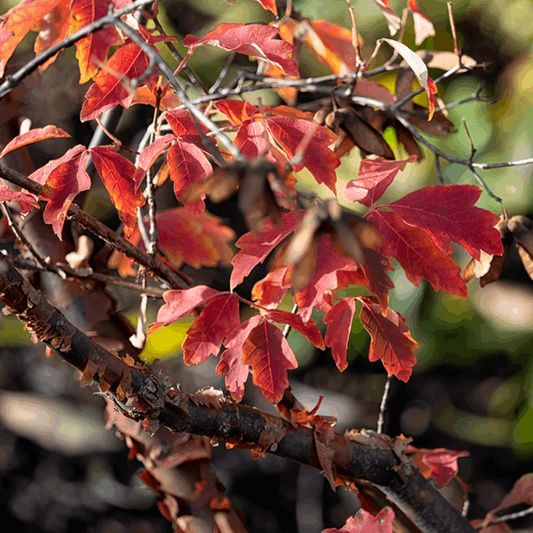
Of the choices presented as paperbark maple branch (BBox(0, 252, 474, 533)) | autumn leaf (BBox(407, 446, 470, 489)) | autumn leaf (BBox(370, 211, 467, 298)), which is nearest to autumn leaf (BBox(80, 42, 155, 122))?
paperbark maple branch (BBox(0, 252, 474, 533))

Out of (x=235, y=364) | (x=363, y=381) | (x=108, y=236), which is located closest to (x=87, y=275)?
(x=108, y=236)

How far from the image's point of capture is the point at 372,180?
0.51 m

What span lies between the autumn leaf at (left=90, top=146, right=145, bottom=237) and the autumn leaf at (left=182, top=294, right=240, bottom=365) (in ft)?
0.39

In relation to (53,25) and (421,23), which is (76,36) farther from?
(421,23)

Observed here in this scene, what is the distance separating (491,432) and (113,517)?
3.87 feet

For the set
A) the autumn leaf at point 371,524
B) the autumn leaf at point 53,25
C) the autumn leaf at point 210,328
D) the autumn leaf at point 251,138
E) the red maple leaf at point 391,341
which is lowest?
the autumn leaf at point 371,524

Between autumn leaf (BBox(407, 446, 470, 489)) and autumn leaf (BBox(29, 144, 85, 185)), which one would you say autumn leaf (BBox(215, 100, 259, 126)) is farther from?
autumn leaf (BBox(407, 446, 470, 489))

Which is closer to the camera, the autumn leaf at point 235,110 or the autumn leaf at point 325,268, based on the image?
the autumn leaf at point 325,268

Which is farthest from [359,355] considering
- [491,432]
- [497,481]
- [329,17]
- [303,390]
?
[329,17]

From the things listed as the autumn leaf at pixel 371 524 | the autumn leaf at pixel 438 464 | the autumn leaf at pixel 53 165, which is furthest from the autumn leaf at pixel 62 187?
the autumn leaf at pixel 438 464

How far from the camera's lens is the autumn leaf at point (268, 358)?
0.51m

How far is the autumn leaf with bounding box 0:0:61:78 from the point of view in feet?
1.56

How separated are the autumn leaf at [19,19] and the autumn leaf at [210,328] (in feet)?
1.03

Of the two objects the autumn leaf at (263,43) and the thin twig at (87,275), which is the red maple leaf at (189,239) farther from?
the autumn leaf at (263,43)
